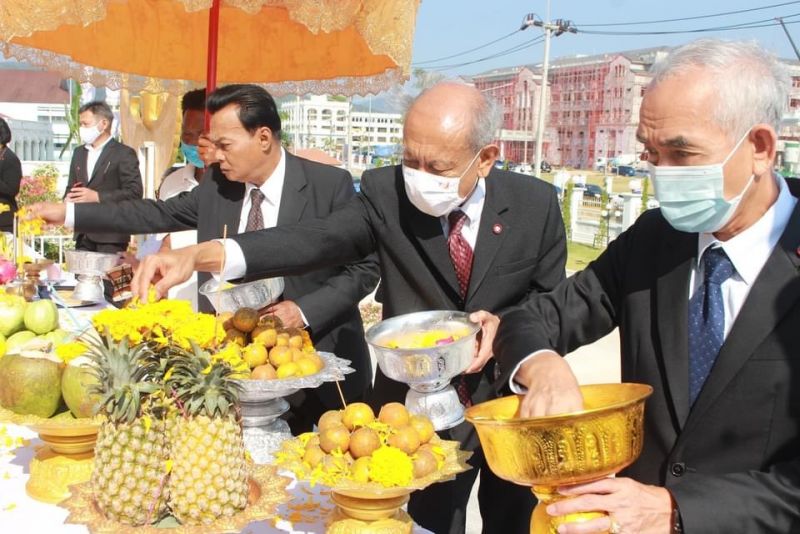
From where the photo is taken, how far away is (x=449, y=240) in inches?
98.4

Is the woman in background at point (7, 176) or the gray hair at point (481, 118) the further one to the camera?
the woman in background at point (7, 176)

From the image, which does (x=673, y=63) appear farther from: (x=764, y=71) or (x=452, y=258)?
(x=452, y=258)

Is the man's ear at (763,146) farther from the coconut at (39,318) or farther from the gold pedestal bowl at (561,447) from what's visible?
the coconut at (39,318)

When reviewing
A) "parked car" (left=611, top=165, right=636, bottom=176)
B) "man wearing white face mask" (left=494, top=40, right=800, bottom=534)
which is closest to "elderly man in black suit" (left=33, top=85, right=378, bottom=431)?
"man wearing white face mask" (left=494, top=40, right=800, bottom=534)

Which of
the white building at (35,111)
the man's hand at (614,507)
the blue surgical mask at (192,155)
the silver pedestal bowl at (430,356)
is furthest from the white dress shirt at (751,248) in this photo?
the white building at (35,111)

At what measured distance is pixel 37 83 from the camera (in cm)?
5800

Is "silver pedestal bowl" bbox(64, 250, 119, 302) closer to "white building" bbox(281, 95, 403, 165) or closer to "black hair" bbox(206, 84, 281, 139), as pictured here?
→ "black hair" bbox(206, 84, 281, 139)

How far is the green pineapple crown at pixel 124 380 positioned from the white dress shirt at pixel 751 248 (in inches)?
46.2

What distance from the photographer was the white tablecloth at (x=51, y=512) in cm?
175

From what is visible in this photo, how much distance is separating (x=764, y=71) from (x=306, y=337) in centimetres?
150

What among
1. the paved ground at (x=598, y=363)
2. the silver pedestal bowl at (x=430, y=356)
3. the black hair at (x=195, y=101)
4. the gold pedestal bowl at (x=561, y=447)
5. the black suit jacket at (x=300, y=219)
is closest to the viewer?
the gold pedestal bowl at (x=561, y=447)

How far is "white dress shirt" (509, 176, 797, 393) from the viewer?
62.6 inches

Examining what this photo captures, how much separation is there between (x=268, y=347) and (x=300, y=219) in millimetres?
1044

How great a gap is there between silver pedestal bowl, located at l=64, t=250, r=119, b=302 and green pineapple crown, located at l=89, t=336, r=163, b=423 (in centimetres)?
248
